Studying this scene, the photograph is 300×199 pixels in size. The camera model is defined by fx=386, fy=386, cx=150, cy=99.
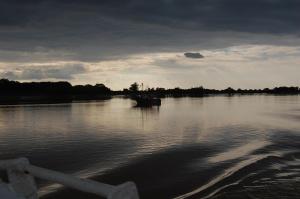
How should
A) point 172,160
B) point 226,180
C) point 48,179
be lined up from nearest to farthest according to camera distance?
point 48,179
point 226,180
point 172,160

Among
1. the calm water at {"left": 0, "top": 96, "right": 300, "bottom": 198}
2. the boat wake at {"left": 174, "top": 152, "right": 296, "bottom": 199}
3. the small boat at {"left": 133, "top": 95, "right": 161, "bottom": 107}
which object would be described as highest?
the small boat at {"left": 133, "top": 95, "right": 161, "bottom": 107}

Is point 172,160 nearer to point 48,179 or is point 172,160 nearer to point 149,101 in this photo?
point 48,179

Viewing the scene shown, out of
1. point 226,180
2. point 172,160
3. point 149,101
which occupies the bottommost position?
point 172,160

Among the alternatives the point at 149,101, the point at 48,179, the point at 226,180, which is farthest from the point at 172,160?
the point at 149,101

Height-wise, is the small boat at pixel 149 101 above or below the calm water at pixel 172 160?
above

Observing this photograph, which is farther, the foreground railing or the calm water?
the calm water

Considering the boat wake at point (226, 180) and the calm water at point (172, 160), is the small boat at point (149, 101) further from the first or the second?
the boat wake at point (226, 180)

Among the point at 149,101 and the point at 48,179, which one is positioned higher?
the point at 48,179

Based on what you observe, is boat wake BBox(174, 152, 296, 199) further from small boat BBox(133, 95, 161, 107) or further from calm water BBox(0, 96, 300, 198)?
small boat BBox(133, 95, 161, 107)

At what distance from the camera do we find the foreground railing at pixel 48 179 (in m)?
3.28

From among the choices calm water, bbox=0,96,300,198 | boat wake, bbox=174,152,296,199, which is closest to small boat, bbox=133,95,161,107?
calm water, bbox=0,96,300,198

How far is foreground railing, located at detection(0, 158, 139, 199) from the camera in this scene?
3281mm

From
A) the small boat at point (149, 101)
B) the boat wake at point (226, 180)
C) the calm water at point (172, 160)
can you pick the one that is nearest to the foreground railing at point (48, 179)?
the calm water at point (172, 160)

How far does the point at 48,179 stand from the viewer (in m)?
4.18
